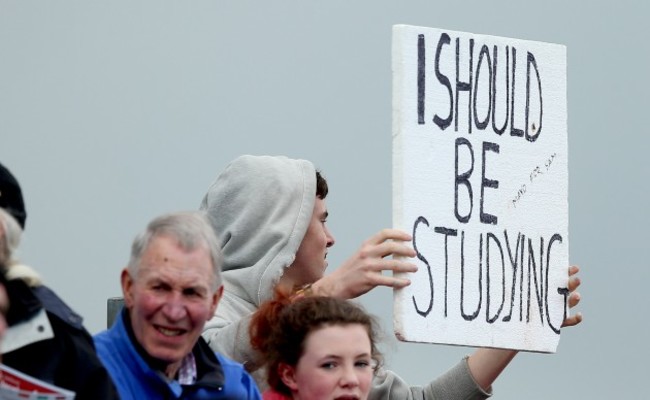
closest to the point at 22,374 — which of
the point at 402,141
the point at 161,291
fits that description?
the point at 161,291

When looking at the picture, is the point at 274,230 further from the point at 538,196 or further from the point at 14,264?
the point at 14,264

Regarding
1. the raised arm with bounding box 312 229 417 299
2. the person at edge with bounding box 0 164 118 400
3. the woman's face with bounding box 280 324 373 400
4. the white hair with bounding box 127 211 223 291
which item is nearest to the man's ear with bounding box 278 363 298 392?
the woman's face with bounding box 280 324 373 400

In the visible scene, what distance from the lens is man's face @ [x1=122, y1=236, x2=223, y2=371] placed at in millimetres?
4566

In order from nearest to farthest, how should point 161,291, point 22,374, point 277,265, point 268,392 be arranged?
point 22,374, point 161,291, point 268,392, point 277,265

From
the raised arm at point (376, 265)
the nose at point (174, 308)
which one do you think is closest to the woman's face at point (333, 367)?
the raised arm at point (376, 265)

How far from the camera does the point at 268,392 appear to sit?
5.40 metres

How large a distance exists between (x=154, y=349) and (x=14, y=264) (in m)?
0.60

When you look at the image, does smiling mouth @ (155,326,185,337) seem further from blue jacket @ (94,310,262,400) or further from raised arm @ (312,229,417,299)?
raised arm @ (312,229,417,299)

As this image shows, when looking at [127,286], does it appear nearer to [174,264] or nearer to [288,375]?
[174,264]

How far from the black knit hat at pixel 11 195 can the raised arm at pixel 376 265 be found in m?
Result: 1.27

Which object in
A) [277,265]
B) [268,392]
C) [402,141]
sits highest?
[402,141]

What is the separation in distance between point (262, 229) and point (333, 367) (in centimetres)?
78

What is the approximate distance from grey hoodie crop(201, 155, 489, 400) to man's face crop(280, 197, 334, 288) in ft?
0.19

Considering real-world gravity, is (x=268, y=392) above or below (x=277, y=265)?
below
